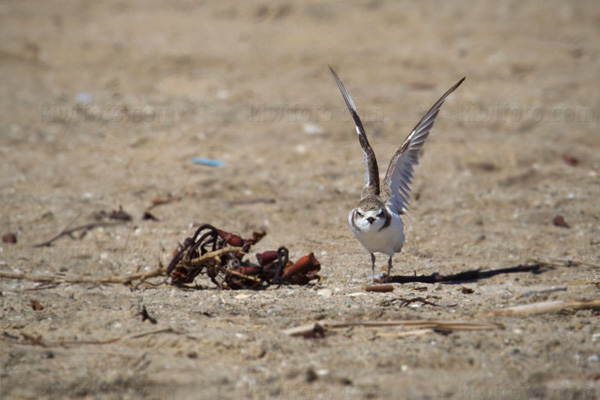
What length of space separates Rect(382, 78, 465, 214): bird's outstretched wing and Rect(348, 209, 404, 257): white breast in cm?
31

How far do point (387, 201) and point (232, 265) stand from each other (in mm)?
Result: 1243

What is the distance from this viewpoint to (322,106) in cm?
816

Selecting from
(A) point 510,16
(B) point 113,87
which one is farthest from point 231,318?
(A) point 510,16

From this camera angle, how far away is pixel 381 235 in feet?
14.0

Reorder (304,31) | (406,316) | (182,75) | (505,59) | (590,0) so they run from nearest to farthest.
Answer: (406,316) < (182,75) < (505,59) < (304,31) < (590,0)

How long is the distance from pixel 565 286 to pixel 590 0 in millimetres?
9370

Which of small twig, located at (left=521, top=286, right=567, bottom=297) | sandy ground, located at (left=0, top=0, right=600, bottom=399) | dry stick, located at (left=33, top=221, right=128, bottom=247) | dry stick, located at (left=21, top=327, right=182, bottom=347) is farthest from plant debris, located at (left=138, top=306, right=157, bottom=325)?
small twig, located at (left=521, top=286, right=567, bottom=297)

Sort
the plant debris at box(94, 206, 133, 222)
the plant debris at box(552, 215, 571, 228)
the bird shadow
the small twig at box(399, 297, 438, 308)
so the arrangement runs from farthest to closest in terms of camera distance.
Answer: the plant debris at box(94, 206, 133, 222) → the plant debris at box(552, 215, 571, 228) → the bird shadow → the small twig at box(399, 297, 438, 308)

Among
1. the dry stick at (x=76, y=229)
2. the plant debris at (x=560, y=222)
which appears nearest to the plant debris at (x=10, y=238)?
the dry stick at (x=76, y=229)

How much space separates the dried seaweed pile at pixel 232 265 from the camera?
417 cm

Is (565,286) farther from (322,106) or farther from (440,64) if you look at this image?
(440,64)

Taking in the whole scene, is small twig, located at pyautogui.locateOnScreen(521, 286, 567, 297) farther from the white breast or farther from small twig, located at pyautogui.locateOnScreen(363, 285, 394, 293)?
the white breast

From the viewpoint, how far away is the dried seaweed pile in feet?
13.7

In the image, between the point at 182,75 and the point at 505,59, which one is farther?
the point at 505,59
